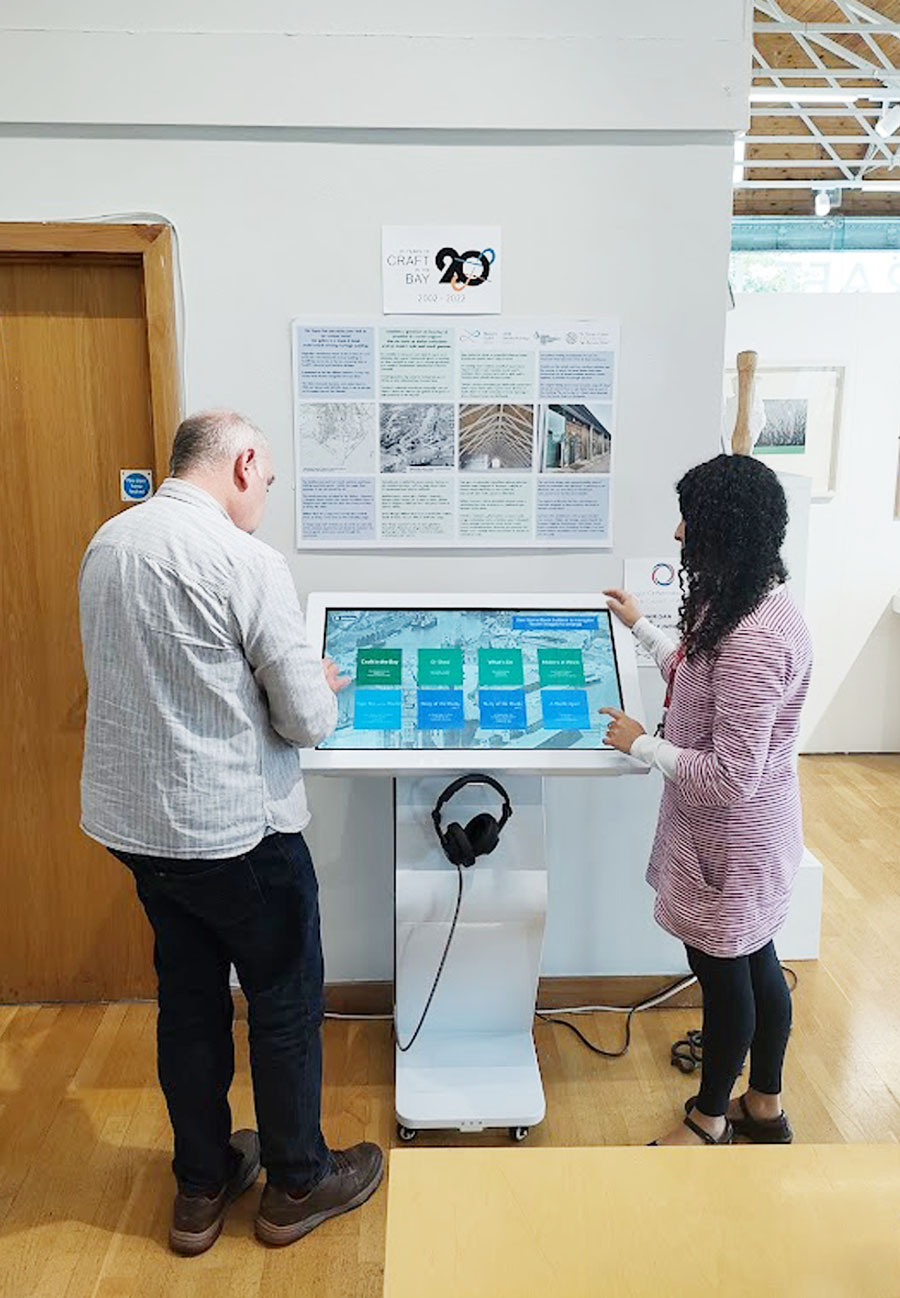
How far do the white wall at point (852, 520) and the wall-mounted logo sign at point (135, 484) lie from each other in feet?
11.1

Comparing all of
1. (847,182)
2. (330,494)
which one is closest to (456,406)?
(330,494)

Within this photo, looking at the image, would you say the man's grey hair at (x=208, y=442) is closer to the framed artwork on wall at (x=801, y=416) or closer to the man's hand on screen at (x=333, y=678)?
the man's hand on screen at (x=333, y=678)

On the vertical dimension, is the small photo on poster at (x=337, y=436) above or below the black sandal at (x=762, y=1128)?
above

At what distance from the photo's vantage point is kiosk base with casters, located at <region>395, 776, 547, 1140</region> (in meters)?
2.40

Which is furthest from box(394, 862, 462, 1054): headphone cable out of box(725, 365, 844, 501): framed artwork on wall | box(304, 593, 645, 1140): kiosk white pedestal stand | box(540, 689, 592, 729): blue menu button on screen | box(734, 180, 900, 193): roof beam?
box(734, 180, 900, 193): roof beam

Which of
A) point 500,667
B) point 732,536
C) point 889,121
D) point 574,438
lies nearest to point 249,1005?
point 500,667

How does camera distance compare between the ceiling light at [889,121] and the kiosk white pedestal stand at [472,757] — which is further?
the ceiling light at [889,121]

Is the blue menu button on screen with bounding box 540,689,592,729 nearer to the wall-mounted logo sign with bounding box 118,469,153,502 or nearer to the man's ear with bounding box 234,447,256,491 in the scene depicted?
the man's ear with bounding box 234,447,256,491

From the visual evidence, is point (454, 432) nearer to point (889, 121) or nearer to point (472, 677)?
point (472, 677)

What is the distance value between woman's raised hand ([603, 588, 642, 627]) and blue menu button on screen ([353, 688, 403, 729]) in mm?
549

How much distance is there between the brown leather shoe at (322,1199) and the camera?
2.14 m

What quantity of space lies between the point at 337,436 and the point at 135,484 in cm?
56

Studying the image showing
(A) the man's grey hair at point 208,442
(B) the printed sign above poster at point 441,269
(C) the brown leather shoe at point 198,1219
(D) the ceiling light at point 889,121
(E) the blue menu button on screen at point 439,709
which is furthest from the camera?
(D) the ceiling light at point 889,121

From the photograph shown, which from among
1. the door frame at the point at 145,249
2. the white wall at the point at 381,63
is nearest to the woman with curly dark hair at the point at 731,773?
the white wall at the point at 381,63
